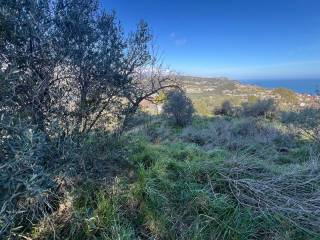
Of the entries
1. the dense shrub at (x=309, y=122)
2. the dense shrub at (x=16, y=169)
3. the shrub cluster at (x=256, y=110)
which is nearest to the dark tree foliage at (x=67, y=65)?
the dense shrub at (x=16, y=169)

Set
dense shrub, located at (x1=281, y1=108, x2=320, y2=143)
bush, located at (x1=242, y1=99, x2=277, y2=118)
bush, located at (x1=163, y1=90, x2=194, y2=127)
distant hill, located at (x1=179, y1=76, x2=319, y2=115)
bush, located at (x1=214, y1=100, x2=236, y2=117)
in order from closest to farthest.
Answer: dense shrub, located at (x1=281, y1=108, x2=320, y2=143) < bush, located at (x1=163, y1=90, x2=194, y2=127) < bush, located at (x1=242, y1=99, x2=277, y2=118) < bush, located at (x1=214, y1=100, x2=236, y2=117) < distant hill, located at (x1=179, y1=76, x2=319, y2=115)

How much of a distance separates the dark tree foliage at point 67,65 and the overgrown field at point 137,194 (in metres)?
0.43

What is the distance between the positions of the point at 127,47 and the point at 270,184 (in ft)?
9.96

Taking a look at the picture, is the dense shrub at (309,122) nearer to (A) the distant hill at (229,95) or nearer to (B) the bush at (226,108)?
(B) the bush at (226,108)

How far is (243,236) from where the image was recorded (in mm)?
3184

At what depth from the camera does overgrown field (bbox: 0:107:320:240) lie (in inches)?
105

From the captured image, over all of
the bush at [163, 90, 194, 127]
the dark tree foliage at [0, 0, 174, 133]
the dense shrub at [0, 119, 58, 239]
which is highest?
the dark tree foliage at [0, 0, 174, 133]

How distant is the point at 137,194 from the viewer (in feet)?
11.9

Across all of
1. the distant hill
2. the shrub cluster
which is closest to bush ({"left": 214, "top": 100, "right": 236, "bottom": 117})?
the shrub cluster

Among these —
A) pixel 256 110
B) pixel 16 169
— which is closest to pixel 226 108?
pixel 256 110

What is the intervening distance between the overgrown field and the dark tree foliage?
1.40 ft

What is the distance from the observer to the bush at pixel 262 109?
1684 centimetres

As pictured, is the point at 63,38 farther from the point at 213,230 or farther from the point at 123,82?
the point at 213,230

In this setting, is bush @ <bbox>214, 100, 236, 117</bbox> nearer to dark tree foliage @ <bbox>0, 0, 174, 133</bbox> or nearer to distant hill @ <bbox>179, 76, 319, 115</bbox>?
distant hill @ <bbox>179, 76, 319, 115</bbox>
